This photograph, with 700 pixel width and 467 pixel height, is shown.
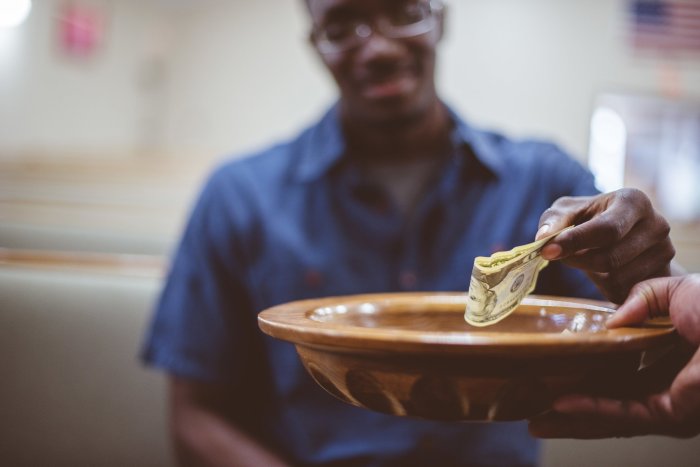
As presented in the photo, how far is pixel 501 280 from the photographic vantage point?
696mm

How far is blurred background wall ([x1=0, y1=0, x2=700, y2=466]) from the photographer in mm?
1714

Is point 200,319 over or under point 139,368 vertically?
over

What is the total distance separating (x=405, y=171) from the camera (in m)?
1.34

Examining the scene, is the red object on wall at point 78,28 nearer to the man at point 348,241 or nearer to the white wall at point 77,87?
the white wall at point 77,87

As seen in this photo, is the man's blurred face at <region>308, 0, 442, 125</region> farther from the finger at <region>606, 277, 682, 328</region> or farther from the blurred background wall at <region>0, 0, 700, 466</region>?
the finger at <region>606, 277, 682, 328</region>

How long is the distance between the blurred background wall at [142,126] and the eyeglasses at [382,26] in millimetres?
345

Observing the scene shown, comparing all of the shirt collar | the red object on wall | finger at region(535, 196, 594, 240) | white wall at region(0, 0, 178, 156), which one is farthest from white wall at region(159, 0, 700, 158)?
finger at region(535, 196, 594, 240)

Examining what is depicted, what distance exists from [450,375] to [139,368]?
1350 mm

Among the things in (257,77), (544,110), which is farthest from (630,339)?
(257,77)

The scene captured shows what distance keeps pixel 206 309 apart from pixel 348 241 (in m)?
0.31

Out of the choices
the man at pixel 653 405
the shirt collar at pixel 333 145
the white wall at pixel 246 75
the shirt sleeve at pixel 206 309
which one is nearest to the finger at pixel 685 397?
the man at pixel 653 405

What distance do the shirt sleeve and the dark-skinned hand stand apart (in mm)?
718

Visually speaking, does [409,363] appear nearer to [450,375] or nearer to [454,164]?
[450,375]

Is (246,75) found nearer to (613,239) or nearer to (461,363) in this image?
(613,239)
